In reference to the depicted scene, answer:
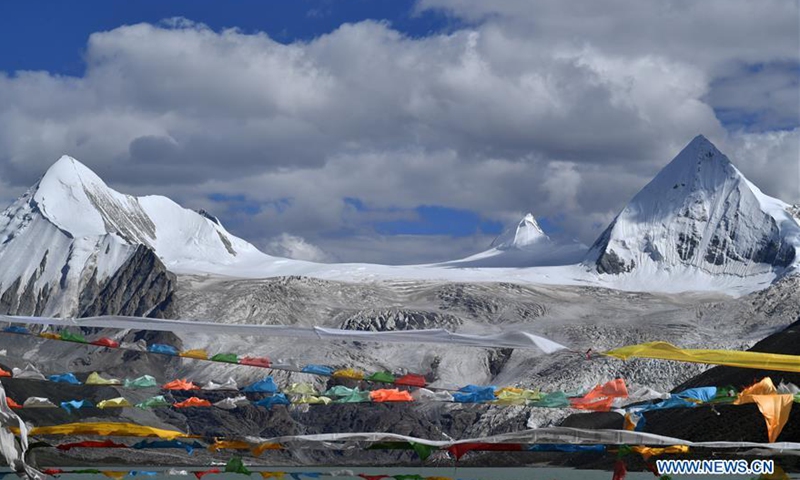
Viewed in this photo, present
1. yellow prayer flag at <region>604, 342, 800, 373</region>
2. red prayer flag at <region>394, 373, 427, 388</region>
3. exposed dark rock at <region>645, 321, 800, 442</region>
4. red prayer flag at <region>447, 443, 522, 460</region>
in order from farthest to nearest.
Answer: exposed dark rock at <region>645, 321, 800, 442</region> → red prayer flag at <region>394, 373, 427, 388</region> → red prayer flag at <region>447, 443, 522, 460</region> → yellow prayer flag at <region>604, 342, 800, 373</region>

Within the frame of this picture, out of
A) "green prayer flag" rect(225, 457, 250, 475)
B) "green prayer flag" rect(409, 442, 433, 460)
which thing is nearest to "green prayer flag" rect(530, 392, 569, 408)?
"green prayer flag" rect(409, 442, 433, 460)

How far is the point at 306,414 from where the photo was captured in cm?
18700

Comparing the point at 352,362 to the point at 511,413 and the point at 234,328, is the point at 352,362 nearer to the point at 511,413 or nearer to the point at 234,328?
the point at 511,413

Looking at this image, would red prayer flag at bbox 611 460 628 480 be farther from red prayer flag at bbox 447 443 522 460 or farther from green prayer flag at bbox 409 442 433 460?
green prayer flag at bbox 409 442 433 460

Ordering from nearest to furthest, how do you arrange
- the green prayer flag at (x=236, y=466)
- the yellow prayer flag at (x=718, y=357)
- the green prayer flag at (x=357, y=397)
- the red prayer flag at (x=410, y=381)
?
the yellow prayer flag at (x=718, y=357) < the green prayer flag at (x=236, y=466) < the red prayer flag at (x=410, y=381) < the green prayer flag at (x=357, y=397)

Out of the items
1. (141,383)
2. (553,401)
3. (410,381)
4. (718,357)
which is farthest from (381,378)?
(141,383)

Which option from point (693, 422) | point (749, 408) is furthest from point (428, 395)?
point (693, 422)

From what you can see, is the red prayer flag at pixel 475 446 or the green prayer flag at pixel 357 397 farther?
the green prayer flag at pixel 357 397

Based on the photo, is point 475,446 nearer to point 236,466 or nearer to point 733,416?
point 236,466

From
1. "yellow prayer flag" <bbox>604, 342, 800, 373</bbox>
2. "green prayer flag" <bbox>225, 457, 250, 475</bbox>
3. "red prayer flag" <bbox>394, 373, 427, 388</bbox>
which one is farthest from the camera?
"red prayer flag" <bbox>394, 373, 427, 388</bbox>

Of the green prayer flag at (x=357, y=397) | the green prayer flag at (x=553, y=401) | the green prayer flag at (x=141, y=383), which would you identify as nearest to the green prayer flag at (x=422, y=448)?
the green prayer flag at (x=553, y=401)

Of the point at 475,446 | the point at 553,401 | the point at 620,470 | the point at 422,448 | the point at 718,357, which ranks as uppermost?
the point at 718,357

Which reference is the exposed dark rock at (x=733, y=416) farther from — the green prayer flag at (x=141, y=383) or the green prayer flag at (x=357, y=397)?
the green prayer flag at (x=357, y=397)

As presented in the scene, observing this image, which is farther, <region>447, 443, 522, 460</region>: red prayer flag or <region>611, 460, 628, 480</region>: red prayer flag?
<region>611, 460, 628, 480</region>: red prayer flag
